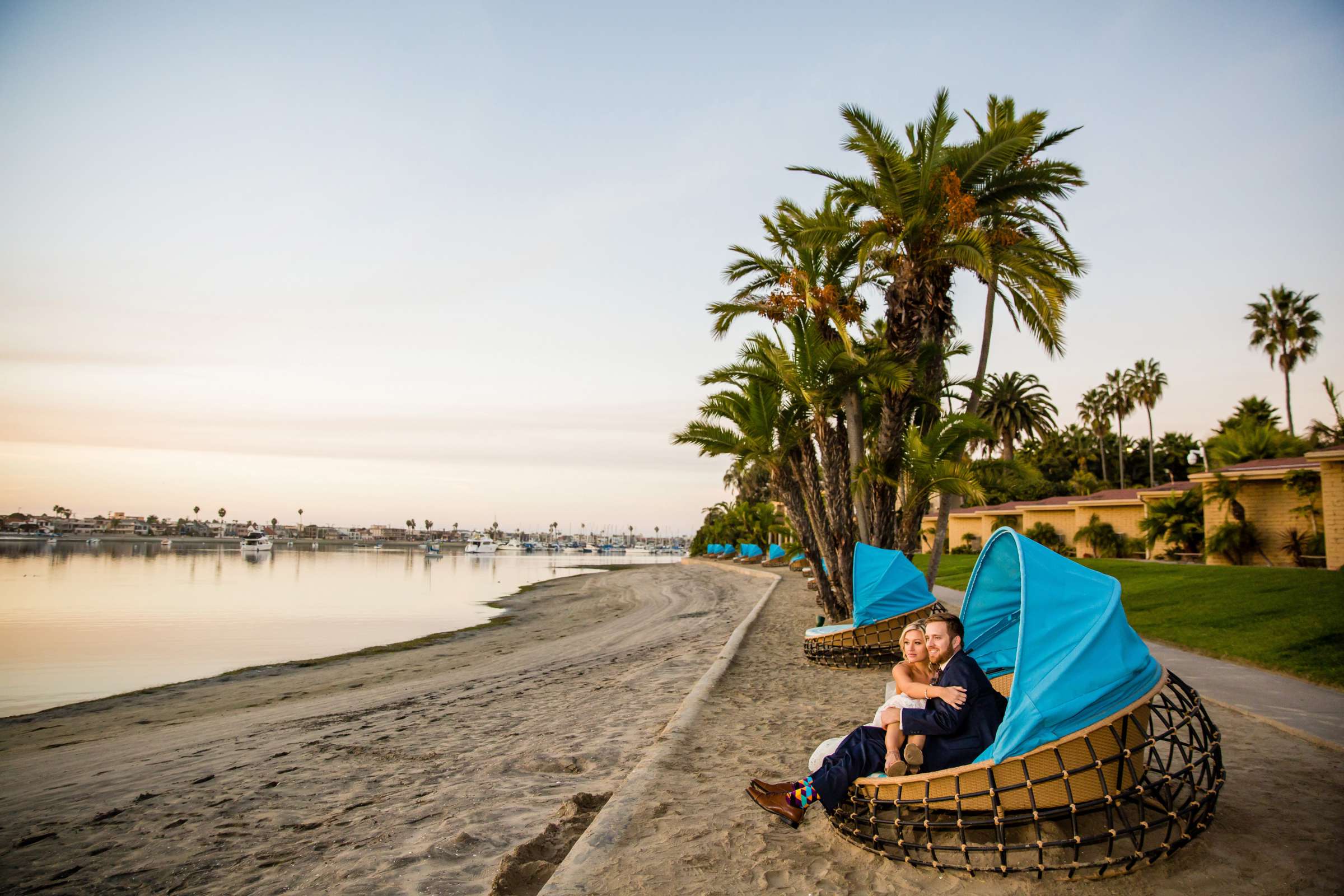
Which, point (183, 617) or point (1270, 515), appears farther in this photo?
point (183, 617)

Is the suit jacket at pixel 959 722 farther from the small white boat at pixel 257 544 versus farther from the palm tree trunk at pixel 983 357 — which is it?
the small white boat at pixel 257 544

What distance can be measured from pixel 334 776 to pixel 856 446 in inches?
454

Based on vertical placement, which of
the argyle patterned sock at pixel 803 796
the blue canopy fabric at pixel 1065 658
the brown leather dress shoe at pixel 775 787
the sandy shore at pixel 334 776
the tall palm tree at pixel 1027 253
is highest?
the tall palm tree at pixel 1027 253

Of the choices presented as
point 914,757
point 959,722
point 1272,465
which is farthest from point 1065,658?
point 1272,465

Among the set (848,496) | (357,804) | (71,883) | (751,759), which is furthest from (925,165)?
(71,883)

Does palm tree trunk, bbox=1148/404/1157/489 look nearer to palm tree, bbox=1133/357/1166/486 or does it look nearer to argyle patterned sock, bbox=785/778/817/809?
palm tree, bbox=1133/357/1166/486

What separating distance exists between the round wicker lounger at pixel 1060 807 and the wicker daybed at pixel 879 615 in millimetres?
6202

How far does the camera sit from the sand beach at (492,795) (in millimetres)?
3934

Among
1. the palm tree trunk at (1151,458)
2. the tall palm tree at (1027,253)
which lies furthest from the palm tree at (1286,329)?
the tall palm tree at (1027,253)

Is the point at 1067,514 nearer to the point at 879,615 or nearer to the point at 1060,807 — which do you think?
the point at 879,615

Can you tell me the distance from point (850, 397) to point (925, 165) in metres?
4.71

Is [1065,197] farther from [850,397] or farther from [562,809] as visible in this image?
[562,809]

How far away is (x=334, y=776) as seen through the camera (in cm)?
687

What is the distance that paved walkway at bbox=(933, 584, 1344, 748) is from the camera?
6.82 metres
